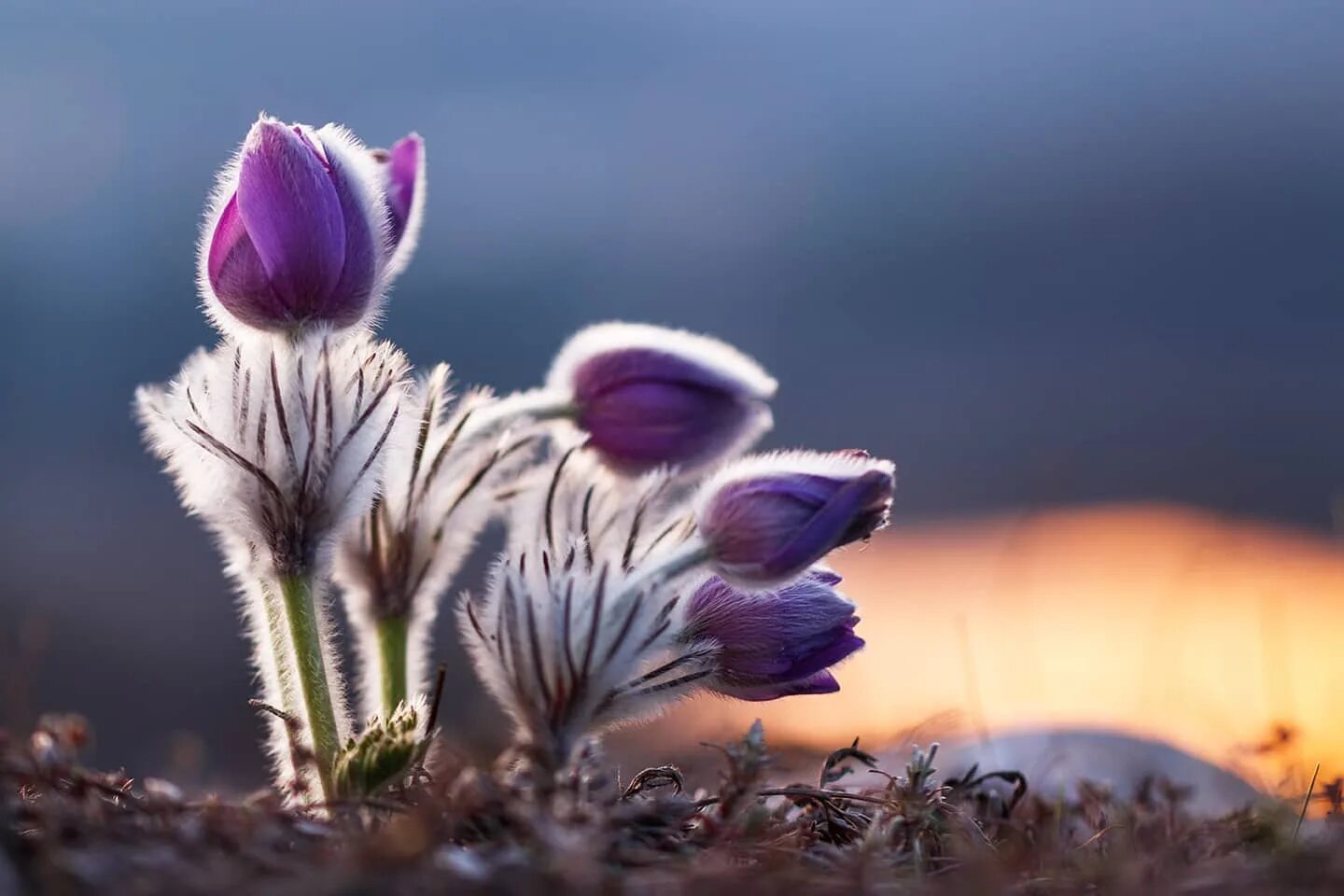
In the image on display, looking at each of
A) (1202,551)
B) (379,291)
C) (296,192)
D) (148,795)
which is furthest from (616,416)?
(1202,551)

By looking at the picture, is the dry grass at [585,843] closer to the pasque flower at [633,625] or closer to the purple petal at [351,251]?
the pasque flower at [633,625]

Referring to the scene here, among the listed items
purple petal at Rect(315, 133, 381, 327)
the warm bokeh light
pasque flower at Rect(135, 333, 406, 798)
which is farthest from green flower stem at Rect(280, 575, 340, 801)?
the warm bokeh light

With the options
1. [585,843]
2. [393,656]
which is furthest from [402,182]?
[585,843]

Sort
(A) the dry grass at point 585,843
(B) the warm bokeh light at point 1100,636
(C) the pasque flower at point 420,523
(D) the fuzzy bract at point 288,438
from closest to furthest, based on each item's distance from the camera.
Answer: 1. (A) the dry grass at point 585,843
2. (D) the fuzzy bract at point 288,438
3. (C) the pasque flower at point 420,523
4. (B) the warm bokeh light at point 1100,636

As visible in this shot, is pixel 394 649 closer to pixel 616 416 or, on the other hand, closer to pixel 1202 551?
pixel 616 416

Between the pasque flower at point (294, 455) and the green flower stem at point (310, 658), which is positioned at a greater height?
the pasque flower at point (294, 455)

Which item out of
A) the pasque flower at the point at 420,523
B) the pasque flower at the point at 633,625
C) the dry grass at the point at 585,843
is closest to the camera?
the dry grass at the point at 585,843

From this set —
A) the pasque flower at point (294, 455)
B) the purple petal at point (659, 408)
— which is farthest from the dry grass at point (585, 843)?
the purple petal at point (659, 408)

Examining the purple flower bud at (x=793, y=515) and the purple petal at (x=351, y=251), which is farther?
the purple petal at (x=351, y=251)
